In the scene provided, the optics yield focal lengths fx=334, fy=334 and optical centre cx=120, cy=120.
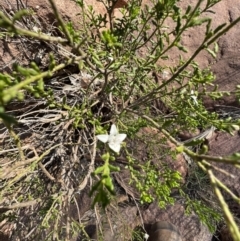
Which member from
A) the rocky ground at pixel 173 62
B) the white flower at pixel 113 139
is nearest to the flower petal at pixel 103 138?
the white flower at pixel 113 139

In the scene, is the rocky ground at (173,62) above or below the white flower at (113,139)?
below

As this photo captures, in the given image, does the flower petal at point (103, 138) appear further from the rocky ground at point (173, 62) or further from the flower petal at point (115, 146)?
the rocky ground at point (173, 62)

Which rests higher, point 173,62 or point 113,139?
point 113,139

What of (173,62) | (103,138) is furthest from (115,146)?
(173,62)

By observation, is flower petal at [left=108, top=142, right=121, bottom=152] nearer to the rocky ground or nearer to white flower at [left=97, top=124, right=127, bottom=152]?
white flower at [left=97, top=124, right=127, bottom=152]

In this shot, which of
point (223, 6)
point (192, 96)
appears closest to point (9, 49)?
point (192, 96)

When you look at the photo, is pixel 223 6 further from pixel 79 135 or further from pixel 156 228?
pixel 156 228

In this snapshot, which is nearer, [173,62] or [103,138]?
[103,138]

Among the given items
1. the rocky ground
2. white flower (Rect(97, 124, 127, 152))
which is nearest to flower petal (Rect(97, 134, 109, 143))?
white flower (Rect(97, 124, 127, 152))

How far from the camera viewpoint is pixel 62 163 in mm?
2146

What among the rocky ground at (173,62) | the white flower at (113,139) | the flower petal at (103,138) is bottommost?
the rocky ground at (173,62)

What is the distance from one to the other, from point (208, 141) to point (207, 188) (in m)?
0.48

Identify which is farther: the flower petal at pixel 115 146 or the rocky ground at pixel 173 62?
the rocky ground at pixel 173 62

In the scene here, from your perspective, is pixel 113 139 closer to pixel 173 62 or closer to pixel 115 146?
pixel 115 146
